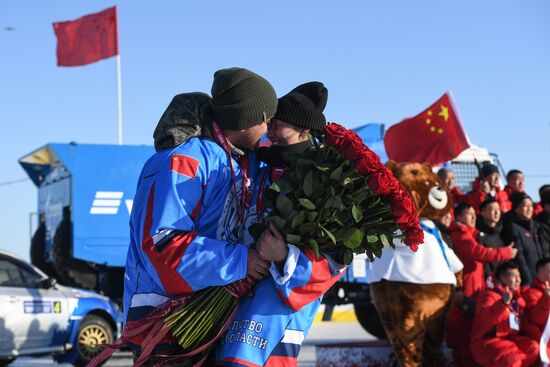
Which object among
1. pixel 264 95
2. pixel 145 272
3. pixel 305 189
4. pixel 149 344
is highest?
pixel 264 95

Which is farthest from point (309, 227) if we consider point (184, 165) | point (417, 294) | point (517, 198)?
point (517, 198)

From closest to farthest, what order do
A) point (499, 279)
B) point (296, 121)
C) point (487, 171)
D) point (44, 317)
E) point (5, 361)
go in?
point (296, 121)
point (499, 279)
point (487, 171)
point (44, 317)
point (5, 361)

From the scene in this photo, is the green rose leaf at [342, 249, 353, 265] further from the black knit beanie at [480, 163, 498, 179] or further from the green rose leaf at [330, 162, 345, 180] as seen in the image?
the black knit beanie at [480, 163, 498, 179]

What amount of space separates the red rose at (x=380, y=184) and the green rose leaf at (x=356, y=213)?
0.09 m

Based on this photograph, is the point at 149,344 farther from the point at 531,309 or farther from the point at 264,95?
the point at 531,309

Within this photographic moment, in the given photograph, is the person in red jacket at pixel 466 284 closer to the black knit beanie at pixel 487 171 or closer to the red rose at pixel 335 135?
the black knit beanie at pixel 487 171

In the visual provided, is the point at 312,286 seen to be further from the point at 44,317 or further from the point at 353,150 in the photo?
the point at 44,317

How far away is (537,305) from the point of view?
23.8 feet

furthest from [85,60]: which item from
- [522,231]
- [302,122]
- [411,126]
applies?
[302,122]

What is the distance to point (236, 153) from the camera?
334 cm

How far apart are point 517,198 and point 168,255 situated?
22.2ft

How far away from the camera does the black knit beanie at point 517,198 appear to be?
8.86 meters

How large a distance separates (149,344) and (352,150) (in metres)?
1.03

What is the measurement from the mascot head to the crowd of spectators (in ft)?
0.63
